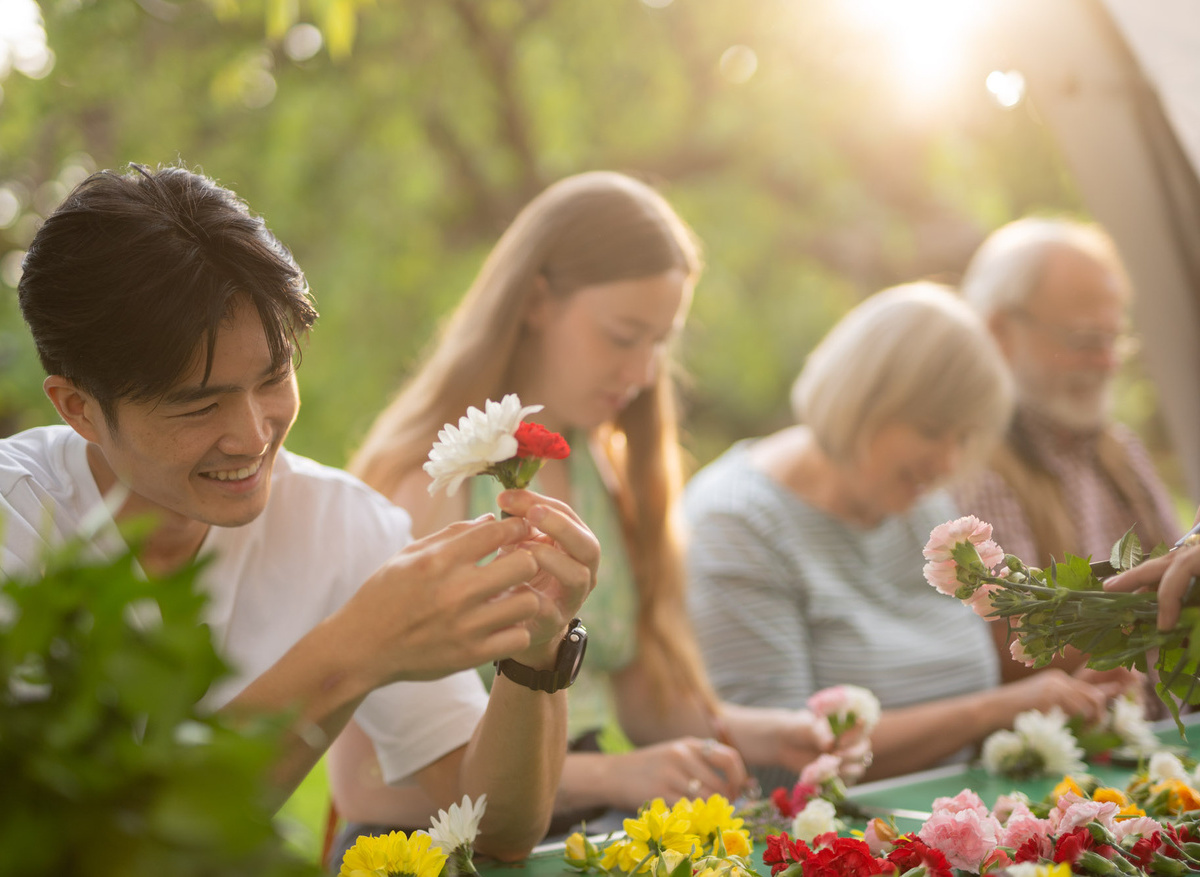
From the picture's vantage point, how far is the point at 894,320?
94.7 inches

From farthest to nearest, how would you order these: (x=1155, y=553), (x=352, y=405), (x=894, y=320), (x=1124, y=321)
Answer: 1. (x=352, y=405)
2. (x=1124, y=321)
3. (x=894, y=320)
4. (x=1155, y=553)

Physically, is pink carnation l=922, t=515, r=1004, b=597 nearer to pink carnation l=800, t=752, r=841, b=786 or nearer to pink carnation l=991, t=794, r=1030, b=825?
pink carnation l=991, t=794, r=1030, b=825

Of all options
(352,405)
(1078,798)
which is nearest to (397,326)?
(352,405)

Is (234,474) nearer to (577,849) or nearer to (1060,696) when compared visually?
(577,849)

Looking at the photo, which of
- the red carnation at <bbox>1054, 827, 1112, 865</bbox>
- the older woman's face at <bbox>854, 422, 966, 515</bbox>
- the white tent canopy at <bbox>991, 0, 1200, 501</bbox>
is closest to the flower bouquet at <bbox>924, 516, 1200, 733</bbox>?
the red carnation at <bbox>1054, 827, 1112, 865</bbox>

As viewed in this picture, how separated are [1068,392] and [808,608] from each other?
1123 mm

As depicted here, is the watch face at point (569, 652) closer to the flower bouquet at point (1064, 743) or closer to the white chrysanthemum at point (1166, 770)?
the white chrysanthemum at point (1166, 770)

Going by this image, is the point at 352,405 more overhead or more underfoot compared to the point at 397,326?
more underfoot

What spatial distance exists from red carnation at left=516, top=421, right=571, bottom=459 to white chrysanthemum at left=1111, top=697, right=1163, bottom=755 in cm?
141

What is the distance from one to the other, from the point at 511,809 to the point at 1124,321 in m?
2.39

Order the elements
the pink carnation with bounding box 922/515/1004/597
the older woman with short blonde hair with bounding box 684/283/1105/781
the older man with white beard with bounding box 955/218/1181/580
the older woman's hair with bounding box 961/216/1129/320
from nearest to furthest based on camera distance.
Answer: the pink carnation with bounding box 922/515/1004/597
the older woman with short blonde hair with bounding box 684/283/1105/781
the older man with white beard with bounding box 955/218/1181/580
the older woman's hair with bounding box 961/216/1129/320

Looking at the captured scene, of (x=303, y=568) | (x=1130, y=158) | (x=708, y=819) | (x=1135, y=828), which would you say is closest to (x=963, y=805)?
(x=1135, y=828)

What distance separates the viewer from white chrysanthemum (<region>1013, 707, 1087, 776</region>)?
5.66ft

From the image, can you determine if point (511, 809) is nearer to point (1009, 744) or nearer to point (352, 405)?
point (1009, 744)
